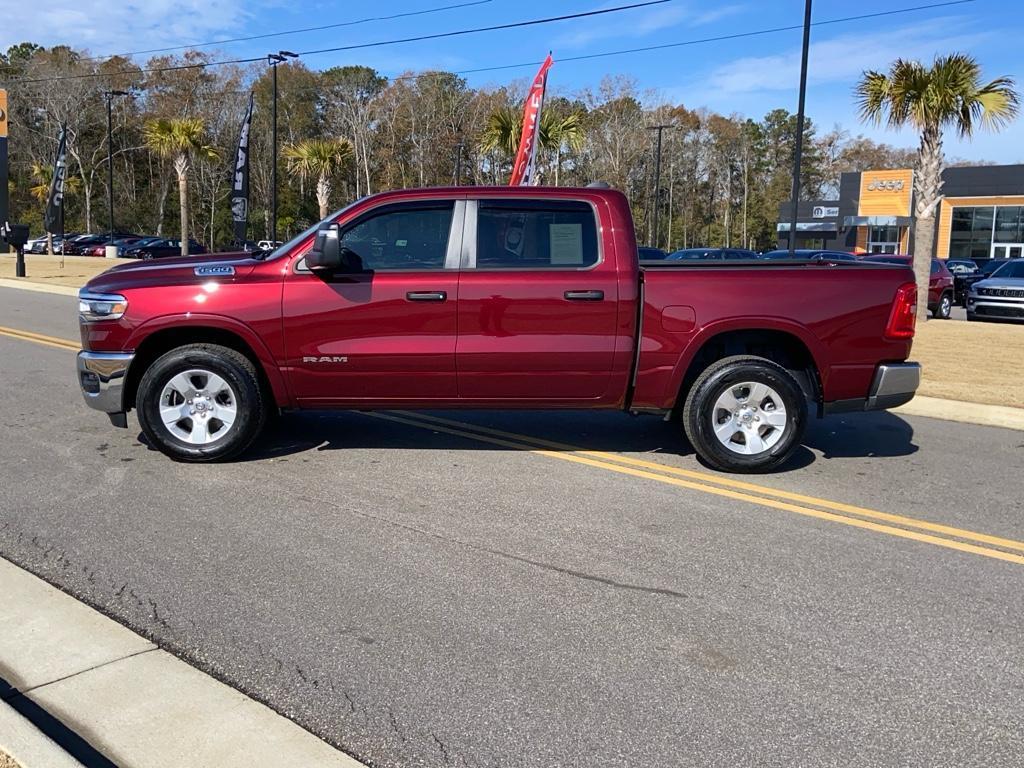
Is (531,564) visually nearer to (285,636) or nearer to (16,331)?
(285,636)

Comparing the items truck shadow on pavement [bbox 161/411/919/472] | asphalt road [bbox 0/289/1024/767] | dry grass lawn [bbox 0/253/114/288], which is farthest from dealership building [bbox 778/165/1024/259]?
asphalt road [bbox 0/289/1024/767]

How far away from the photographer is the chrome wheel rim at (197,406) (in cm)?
638

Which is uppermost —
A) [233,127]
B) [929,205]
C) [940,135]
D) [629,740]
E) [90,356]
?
[233,127]

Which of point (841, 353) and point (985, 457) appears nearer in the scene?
point (841, 353)

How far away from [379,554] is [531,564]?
0.81 metres

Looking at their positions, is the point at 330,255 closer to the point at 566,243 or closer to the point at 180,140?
the point at 566,243

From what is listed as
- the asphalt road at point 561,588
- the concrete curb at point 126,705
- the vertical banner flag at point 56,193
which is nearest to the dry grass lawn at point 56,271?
the vertical banner flag at point 56,193

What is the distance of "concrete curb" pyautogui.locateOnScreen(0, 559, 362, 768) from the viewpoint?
2.94 m

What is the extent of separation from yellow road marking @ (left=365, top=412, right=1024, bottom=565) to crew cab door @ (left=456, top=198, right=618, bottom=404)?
58 centimetres

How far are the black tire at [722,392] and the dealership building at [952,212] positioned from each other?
5123 centimetres

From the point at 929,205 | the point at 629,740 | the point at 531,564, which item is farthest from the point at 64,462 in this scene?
the point at 929,205

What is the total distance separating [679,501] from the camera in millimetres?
5793

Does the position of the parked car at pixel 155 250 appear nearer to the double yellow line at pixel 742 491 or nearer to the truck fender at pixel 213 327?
the double yellow line at pixel 742 491

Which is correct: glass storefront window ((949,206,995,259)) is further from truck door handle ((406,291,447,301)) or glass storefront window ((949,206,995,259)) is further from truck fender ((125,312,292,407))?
truck fender ((125,312,292,407))
